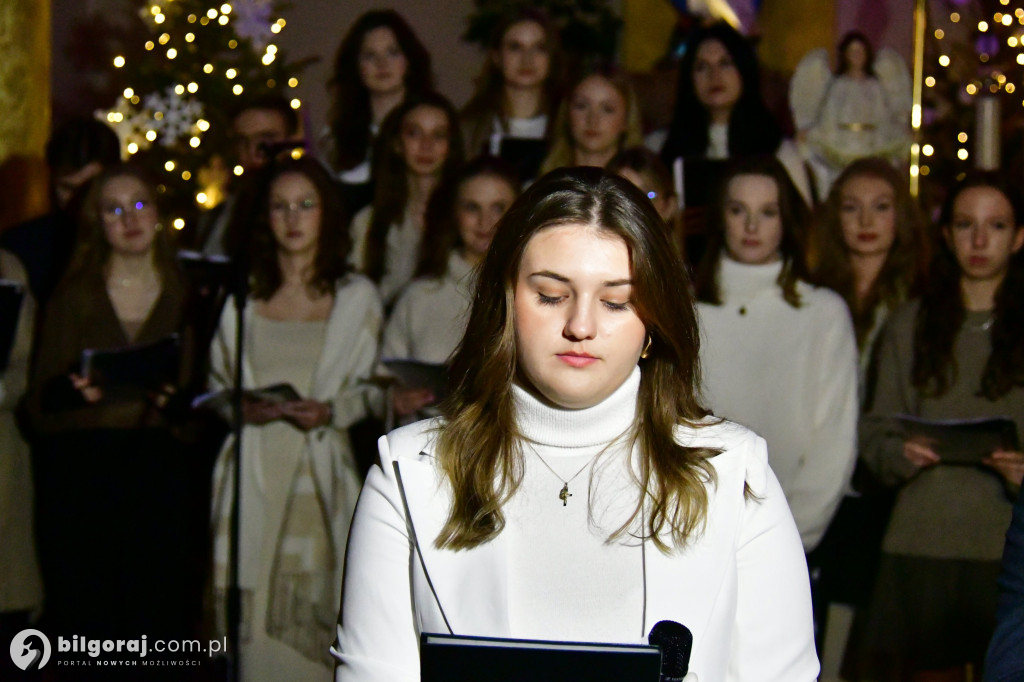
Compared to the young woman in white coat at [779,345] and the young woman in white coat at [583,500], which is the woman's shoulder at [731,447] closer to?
the young woman in white coat at [583,500]

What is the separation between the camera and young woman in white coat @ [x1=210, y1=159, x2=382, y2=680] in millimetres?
4422

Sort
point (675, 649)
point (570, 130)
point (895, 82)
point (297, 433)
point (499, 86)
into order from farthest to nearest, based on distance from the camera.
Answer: point (895, 82) < point (499, 86) < point (570, 130) < point (297, 433) < point (675, 649)

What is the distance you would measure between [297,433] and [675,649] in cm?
284

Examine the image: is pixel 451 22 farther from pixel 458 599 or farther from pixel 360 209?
pixel 458 599

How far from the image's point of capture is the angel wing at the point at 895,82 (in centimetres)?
612

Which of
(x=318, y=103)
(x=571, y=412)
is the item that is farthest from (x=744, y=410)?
(x=318, y=103)

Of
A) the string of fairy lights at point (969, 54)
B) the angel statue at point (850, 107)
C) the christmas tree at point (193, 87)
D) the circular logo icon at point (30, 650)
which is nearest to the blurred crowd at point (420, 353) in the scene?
the circular logo icon at point (30, 650)

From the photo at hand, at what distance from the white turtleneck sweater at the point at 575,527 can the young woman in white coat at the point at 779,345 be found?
2104mm

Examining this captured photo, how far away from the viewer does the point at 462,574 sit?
196 cm

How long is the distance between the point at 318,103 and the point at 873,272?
509cm

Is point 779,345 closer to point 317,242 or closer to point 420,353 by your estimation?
point 420,353

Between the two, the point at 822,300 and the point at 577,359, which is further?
the point at 822,300

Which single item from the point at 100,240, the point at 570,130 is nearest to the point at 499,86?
the point at 570,130

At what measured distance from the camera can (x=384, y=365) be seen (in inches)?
179
